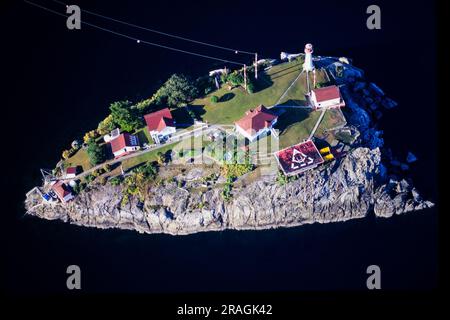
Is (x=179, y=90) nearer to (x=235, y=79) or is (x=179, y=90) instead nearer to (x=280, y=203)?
(x=235, y=79)

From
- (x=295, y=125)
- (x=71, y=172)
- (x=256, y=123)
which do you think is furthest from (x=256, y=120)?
(x=71, y=172)

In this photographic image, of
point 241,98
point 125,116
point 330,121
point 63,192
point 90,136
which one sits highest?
point 241,98

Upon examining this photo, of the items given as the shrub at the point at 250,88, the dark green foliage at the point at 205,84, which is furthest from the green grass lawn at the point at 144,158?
the shrub at the point at 250,88

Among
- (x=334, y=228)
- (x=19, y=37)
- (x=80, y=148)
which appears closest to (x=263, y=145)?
(x=334, y=228)

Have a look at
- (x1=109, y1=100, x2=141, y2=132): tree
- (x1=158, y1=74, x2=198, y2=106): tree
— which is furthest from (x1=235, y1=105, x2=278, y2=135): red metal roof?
(x1=109, y1=100, x2=141, y2=132): tree

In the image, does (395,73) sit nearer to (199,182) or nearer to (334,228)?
(334,228)

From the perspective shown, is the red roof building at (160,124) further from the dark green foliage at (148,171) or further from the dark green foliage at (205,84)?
the dark green foliage at (205,84)
